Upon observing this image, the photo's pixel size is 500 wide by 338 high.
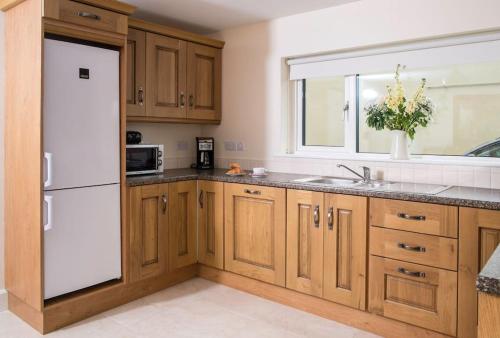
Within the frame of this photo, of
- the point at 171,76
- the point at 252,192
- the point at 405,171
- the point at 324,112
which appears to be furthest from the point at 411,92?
the point at 171,76

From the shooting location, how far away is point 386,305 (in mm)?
2582

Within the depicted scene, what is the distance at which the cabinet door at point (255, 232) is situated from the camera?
3068 millimetres

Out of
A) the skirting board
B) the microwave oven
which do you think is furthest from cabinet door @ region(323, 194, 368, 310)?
the skirting board

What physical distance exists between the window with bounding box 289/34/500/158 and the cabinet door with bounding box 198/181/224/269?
35.6 inches

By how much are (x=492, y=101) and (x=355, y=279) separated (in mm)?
1506

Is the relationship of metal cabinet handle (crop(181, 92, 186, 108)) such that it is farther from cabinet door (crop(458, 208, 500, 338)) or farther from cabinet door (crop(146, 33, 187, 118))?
cabinet door (crop(458, 208, 500, 338))

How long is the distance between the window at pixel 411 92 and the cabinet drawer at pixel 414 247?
2.98 feet

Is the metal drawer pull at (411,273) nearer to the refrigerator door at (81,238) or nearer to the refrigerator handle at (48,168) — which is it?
the refrigerator door at (81,238)

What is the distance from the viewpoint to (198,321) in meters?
2.83

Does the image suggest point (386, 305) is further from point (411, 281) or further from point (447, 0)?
point (447, 0)

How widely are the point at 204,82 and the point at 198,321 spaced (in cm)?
210

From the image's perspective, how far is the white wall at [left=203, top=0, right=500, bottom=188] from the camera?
9.24 feet

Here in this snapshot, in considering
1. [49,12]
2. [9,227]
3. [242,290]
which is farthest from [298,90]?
[9,227]

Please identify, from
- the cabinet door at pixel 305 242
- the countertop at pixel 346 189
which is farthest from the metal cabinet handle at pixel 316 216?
the countertop at pixel 346 189
